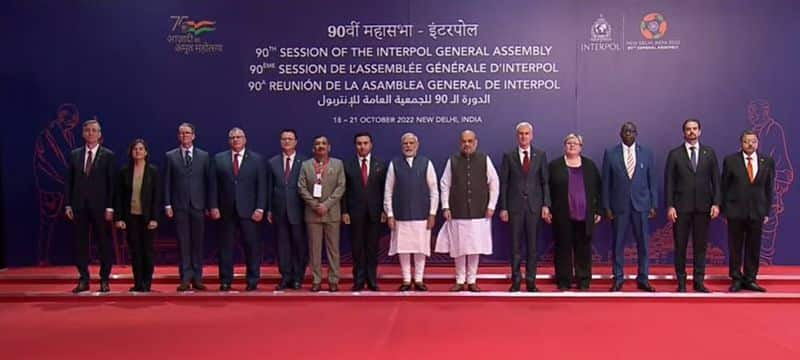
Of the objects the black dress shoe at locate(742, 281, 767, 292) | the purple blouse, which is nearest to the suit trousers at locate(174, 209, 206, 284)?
the purple blouse

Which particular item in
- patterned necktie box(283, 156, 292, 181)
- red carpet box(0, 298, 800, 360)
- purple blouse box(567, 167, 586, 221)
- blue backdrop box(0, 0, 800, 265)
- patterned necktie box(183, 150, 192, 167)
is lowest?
red carpet box(0, 298, 800, 360)

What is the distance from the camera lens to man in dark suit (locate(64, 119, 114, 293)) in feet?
23.0

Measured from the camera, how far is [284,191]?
7.10 metres

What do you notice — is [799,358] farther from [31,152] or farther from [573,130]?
[31,152]

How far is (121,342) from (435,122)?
419cm

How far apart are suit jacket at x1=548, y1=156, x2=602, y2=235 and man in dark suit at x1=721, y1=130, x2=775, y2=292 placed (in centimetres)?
122

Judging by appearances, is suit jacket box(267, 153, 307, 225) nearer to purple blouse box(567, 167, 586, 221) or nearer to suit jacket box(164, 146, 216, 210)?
suit jacket box(164, 146, 216, 210)

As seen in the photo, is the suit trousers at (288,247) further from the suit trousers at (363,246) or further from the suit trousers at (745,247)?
the suit trousers at (745,247)

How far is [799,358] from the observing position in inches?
186

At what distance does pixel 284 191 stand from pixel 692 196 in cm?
387

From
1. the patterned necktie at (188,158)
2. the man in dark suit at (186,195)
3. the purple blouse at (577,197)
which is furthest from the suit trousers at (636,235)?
the patterned necktie at (188,158)

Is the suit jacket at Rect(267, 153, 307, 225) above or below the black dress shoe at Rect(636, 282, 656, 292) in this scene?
above

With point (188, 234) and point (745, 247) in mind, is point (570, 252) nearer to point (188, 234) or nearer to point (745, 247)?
point (745, 247)

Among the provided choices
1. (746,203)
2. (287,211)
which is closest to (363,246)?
(287,211)
